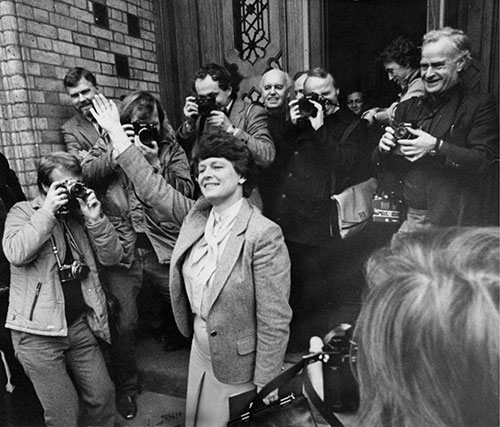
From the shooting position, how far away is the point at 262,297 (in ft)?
3.98

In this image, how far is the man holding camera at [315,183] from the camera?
1334 millimetres

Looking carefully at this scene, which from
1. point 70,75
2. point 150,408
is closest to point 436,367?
point 150,408

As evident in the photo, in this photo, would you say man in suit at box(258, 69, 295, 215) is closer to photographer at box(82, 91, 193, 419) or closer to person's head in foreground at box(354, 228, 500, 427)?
photographer at box(82, 91, 193, 419)

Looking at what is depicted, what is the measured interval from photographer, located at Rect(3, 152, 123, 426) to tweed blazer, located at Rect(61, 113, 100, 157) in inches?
4.9

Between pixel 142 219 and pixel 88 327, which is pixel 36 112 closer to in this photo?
pixel 142 219

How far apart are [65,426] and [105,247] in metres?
0.64

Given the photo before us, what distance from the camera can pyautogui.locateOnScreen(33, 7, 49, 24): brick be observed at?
1.34 metres

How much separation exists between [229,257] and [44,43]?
97cm

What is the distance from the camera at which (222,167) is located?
48.3 inches

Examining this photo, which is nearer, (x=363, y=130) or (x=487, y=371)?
(x=487, y=371)

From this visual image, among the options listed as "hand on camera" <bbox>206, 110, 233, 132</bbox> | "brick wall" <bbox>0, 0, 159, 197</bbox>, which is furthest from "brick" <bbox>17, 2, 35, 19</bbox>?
"hand on camera" <bbox>206, 110, 233, 132</bbox>

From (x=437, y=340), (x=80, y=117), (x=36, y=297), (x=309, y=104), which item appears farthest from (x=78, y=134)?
(x=437, y=340)

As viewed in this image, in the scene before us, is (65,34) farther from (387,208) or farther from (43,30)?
(387,208)

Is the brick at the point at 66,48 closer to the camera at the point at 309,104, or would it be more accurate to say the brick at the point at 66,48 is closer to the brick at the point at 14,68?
the brick at the point at 14,68
